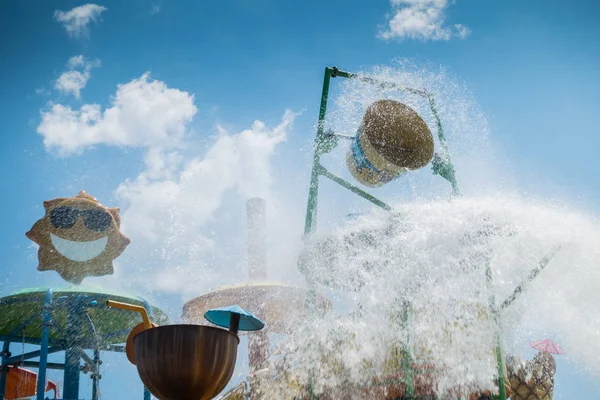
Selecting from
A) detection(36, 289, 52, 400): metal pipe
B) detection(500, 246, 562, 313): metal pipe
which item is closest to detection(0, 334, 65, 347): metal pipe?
detection(36, 289, 52, 400): metal pipe

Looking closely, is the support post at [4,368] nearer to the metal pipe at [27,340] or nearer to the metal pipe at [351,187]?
the metal pipe at [27,340]

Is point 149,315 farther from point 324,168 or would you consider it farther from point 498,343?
point 498,343

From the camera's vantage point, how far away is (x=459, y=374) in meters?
4.43

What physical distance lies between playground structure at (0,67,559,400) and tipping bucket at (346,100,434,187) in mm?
15

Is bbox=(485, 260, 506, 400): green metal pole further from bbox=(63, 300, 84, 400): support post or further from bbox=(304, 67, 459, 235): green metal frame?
bbox=(63, 300, 84, 400): support post

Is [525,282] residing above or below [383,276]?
below

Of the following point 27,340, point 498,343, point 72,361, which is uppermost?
point 27,340

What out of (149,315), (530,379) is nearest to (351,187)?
(530,379)

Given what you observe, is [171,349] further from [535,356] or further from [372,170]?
[535,356]

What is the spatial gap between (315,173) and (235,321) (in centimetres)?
316

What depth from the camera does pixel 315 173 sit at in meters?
6.67

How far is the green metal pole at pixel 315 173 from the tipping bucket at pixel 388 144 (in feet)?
1.65

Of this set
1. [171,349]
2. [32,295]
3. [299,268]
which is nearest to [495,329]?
[299,268]

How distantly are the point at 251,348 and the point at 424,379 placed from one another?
3384 mm
